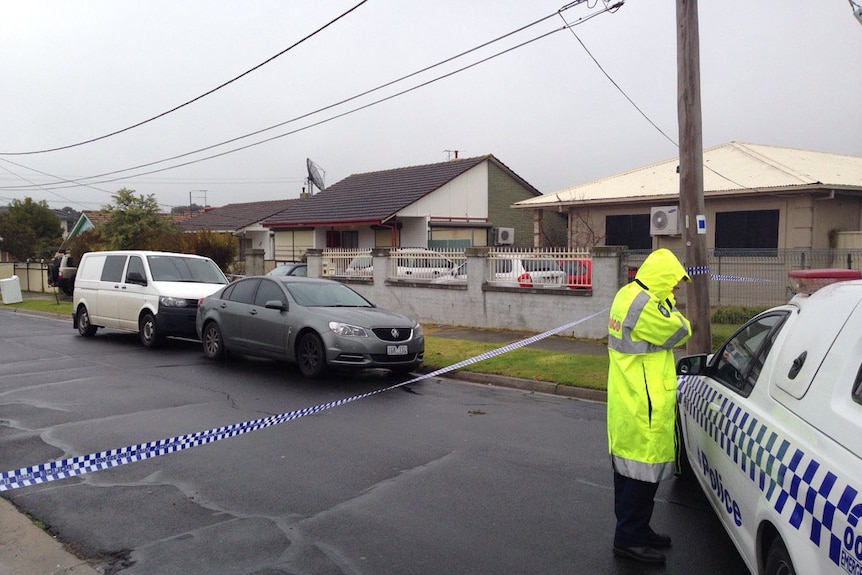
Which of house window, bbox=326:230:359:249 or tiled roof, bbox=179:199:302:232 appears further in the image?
tiled roof, bbox=179:199:302:232

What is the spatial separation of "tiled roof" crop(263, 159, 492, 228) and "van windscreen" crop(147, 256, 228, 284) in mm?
14050

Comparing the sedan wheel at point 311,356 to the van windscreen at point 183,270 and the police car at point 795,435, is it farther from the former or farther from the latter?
the police car at point 795,435

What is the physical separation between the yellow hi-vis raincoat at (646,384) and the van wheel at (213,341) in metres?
9.13

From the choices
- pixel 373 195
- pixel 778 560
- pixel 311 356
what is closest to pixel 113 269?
pixel 311 356

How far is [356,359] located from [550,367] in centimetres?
294

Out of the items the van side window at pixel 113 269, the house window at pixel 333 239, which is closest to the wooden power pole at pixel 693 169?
the van side window at pixel 113 269

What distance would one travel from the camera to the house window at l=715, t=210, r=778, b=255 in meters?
19.3

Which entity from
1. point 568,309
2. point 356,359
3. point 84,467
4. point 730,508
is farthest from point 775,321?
point 568,309

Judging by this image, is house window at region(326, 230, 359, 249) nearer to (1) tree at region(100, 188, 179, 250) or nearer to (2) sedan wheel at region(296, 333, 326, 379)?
(1) tree at region(100, 188, 179, 250)

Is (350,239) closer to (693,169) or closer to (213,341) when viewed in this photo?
(213,341)

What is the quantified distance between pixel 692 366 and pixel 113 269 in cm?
1333

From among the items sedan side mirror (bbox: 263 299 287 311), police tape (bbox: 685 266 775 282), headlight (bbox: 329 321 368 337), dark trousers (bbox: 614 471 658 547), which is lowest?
dark trousers (bbox: 614 471 658 547)

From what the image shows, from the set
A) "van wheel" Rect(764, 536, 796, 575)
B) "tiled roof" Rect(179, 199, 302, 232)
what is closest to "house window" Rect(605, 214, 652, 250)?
"van wheel" Rect(764, 536, 796, 575)

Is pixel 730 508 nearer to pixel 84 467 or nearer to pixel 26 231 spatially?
pixel 84 467
